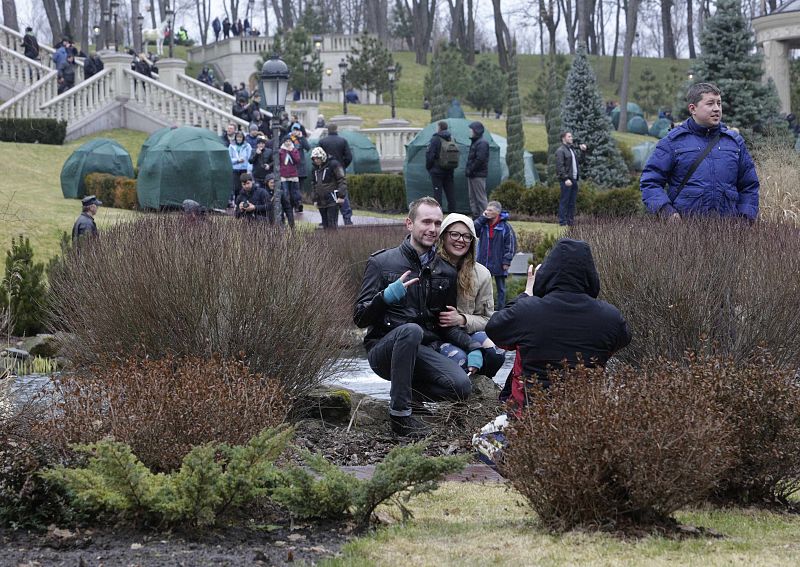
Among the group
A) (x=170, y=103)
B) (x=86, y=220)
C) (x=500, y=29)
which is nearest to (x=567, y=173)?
(x=86, y=220)

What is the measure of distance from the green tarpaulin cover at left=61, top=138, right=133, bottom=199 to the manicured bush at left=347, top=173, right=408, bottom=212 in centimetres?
553

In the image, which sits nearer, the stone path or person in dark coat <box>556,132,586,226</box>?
the stone path

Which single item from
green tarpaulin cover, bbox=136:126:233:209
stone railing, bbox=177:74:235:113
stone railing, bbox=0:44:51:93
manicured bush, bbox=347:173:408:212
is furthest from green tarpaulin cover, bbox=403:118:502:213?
stone railing, bbox=0:44:51:93

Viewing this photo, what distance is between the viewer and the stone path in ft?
21.5

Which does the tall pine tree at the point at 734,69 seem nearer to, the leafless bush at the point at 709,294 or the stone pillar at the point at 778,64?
the stone pillar at the point at 778,64

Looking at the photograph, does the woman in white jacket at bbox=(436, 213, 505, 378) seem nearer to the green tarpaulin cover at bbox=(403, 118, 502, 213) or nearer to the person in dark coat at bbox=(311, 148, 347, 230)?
the person in dark coat at bbox=(311, 148, 347, 230)

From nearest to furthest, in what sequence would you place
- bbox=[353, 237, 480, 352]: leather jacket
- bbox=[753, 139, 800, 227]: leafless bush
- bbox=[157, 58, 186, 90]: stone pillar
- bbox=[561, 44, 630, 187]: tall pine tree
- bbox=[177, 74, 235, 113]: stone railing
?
bbox=[353, 237, 480, 352]: leather jacket < bbox=[753, 139, 800, 227]: leafless bush < bbox=[561, 44, 630, 187]: tall pine tree < bbox=[177, 74, 235, 113]: stone railing < bbox=[157, 58, 186, 90]: stone pillar

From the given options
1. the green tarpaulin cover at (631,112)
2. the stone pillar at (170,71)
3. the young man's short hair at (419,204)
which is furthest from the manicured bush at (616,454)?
the green tarpaulin cover at (631,112)

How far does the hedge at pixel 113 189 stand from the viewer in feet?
86.8

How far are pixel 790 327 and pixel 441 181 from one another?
16096 millimetres

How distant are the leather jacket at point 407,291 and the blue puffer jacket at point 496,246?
27.0 feet

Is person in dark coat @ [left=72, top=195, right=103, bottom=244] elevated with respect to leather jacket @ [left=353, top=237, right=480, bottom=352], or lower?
elevated

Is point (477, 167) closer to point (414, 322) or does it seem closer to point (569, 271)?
point (414, 322)

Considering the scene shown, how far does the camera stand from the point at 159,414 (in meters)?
5.50
